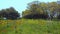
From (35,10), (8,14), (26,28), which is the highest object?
(35,10)

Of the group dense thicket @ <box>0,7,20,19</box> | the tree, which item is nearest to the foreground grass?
dense thicket @ <box>0,7,20,19</box>

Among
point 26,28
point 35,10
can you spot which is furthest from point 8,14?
point 26,28

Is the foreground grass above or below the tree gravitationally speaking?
below

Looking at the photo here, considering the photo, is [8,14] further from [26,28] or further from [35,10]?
[26,28]

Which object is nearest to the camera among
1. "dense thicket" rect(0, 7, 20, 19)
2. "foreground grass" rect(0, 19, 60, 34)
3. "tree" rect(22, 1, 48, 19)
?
"foreground grass" rect(0, 19, 60, 34)

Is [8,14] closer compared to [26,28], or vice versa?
[26,28]

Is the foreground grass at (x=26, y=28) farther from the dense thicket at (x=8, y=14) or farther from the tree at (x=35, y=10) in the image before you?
the tree at (x=35, y=10)

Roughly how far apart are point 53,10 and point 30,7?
174 inches

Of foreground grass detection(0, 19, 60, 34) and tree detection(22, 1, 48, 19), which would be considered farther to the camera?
tree detection(22, 1, 48, 19)

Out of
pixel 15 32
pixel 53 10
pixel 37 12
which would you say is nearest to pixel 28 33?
pixel 15 32

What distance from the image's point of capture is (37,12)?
3275cm

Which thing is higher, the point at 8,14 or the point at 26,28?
the point at 8,14

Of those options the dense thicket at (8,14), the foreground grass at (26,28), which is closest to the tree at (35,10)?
the dense thicket at (8,14)

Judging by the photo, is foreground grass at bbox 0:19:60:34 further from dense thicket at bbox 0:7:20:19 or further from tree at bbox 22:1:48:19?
tree at bbox 22:1:48:19
